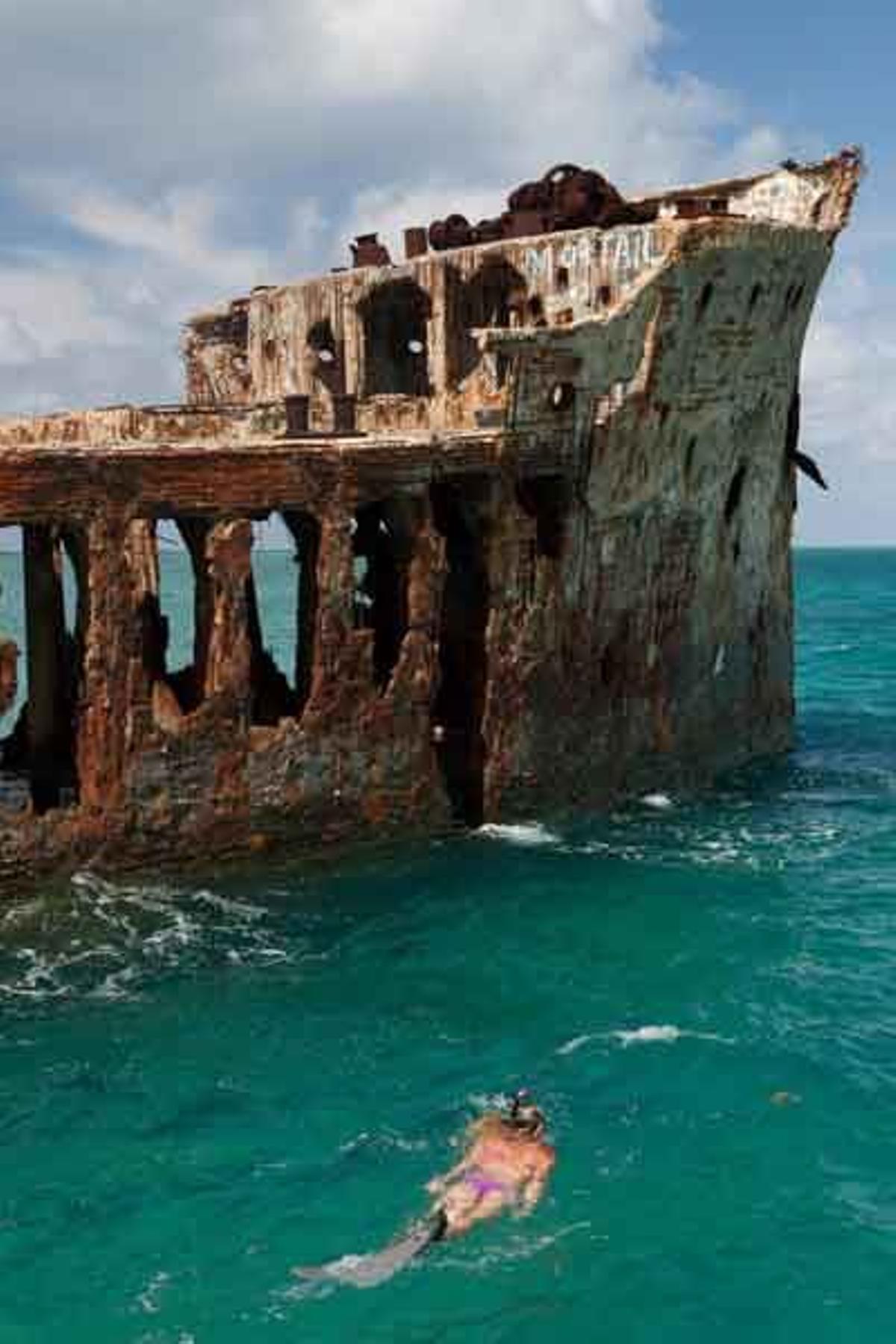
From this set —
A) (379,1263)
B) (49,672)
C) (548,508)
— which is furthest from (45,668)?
(379,1263)

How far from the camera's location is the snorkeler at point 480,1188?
9.66m

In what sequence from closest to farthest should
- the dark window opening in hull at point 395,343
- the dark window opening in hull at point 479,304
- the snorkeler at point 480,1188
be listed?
1. the snorkeler at point 480,1188
2. the dark window opening in hull at point 479,304
3. the dark window opening in hull at point 395,343

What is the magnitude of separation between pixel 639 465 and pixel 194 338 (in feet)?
45.0

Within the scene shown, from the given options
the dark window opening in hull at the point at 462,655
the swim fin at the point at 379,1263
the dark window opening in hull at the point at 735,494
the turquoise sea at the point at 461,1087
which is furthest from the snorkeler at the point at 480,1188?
the dark window opening in hull at the point at 735,494

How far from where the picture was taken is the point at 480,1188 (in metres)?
10.5

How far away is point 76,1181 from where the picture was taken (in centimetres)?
1065

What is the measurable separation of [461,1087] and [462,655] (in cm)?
740

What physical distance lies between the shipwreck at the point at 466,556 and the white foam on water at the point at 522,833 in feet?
0.64

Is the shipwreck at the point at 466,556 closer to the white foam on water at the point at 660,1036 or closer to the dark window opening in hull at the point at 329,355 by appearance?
the dark window opening in hull at the point at 329,355

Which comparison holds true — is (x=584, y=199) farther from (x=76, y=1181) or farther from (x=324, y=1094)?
(x=76, y=1181)

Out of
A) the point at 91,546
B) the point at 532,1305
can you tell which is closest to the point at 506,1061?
the point at 532,1305

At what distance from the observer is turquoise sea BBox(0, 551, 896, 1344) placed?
945 cm

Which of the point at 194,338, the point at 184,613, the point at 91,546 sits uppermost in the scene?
the point at 194,338

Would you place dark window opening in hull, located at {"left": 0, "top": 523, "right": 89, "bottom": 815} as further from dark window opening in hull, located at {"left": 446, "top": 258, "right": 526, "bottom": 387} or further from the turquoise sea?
dark window opening in hull, located at {"left": 446, "top": 258, "right": 526, "bottom": 387}
